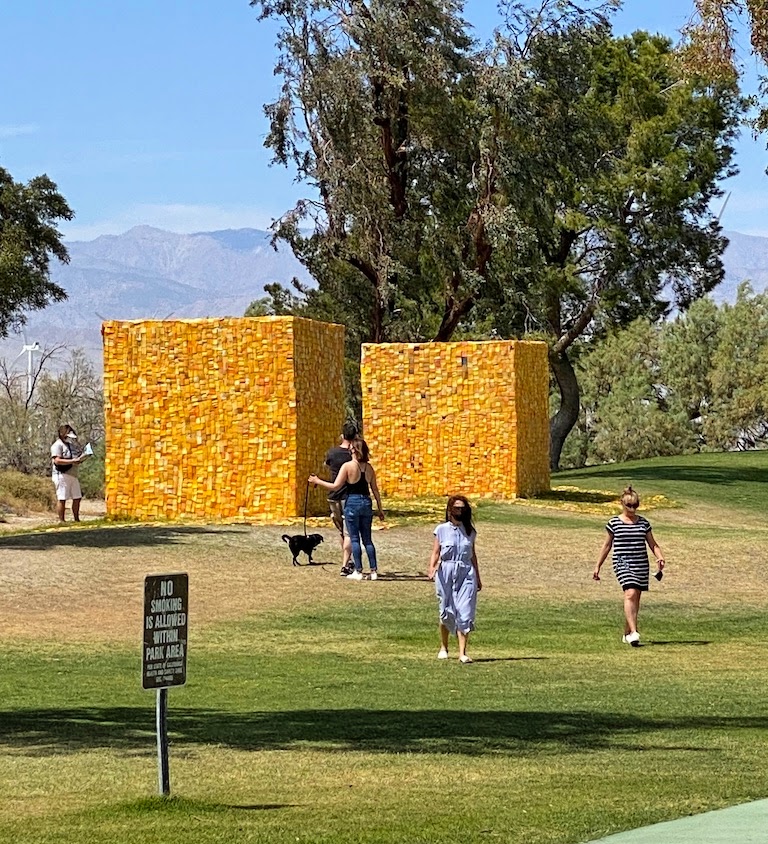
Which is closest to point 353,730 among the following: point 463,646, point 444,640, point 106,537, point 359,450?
point 463,646

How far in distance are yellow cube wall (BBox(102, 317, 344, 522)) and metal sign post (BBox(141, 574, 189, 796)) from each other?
2051 centimetres

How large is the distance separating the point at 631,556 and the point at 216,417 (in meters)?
12.2

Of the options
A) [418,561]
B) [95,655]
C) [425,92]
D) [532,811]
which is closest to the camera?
[532,811]

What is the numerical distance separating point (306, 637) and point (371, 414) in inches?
681

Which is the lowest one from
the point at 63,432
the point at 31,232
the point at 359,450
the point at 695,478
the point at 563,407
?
the point at 695,478

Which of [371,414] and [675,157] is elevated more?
[675,157]

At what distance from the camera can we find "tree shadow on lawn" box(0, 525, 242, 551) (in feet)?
87.9

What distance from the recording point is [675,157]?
5400 cm

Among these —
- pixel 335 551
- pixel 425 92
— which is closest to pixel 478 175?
pixel 425 92

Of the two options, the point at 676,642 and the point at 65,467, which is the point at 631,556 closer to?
the point at 676,642

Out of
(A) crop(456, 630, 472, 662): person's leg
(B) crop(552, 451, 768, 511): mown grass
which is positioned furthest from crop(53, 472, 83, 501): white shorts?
(A) crop(456, 630, 472, 662): person's leg

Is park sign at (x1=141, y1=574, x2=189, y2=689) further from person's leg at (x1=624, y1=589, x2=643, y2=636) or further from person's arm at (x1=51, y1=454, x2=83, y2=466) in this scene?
person's arm at (x1=51, y1=454, x2=83, y2=466)

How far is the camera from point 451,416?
1441 inches

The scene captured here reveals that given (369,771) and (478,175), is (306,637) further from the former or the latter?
(478,175)
